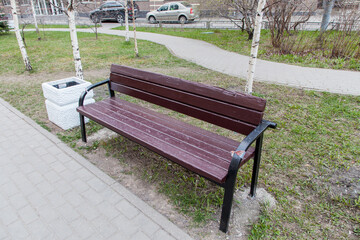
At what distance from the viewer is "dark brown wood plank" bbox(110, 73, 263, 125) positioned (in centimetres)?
244

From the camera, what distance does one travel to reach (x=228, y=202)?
221cm

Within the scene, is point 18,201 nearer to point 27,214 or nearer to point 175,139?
point 27,214

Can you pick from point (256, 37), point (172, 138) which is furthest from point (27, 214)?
point (256, 37)

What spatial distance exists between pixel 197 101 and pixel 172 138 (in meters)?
0.48

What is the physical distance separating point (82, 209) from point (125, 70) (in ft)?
6.13

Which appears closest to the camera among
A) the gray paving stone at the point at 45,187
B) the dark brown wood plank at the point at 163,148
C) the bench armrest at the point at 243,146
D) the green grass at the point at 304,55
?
the bench armrest at the point at 243,146

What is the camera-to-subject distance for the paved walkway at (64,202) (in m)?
2.30

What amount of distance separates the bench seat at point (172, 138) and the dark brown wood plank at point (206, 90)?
43cm

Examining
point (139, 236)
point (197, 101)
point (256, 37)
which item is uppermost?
point (256, 37)

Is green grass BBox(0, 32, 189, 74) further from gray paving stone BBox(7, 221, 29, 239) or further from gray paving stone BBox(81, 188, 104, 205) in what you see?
gray paving stone BBox(7, 221, 29, 239)

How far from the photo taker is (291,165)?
127 inches

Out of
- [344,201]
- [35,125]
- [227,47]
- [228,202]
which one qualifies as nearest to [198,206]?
[228,202]

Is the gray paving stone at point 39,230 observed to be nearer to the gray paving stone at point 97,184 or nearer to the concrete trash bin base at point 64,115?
the gray paving stone at point 97,184

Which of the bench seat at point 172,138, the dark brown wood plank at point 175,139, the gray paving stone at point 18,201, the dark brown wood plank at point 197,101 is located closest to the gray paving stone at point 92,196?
the gray paving stone at point 18,201
